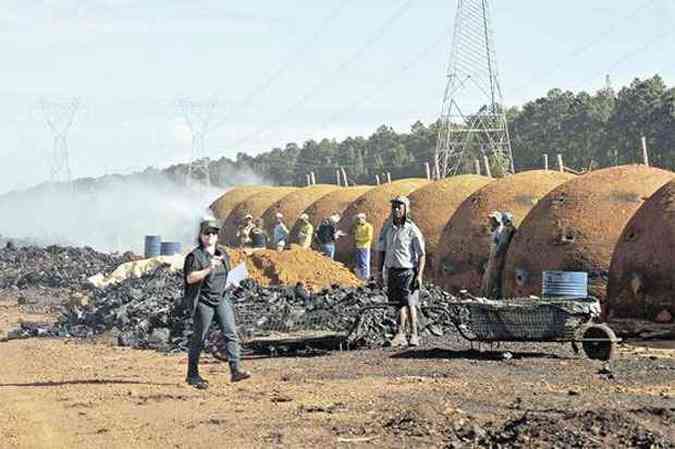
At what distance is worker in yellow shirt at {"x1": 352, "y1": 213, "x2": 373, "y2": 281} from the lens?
2445 centimetres

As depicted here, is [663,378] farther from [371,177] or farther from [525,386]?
[371,177]

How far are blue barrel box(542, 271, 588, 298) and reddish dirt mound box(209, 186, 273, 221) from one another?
1255 inches

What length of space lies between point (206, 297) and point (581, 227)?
351 inches

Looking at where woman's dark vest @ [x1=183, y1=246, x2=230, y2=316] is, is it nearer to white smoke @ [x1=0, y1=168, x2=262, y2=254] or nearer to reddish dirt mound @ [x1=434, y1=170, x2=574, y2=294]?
reddish dirt mound @ [x1=434, y1=170, x2=574, y2=294]

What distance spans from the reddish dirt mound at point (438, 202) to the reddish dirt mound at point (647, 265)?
9039 mm

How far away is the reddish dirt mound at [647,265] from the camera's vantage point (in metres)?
16.2

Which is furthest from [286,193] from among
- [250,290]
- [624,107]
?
[250,290]

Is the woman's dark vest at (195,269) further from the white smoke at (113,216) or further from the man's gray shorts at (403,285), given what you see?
the white smoke at (113,216)

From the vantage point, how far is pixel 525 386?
36.1ft

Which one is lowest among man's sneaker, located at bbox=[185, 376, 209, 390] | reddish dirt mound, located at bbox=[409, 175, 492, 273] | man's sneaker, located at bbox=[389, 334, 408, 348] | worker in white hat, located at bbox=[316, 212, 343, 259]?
man's sneaker, located at bbox=[185, 376, 209, 390]

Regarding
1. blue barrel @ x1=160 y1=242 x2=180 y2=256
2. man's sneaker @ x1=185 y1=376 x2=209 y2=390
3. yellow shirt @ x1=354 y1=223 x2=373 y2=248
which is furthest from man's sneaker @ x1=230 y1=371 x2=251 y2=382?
blue barrel @ x1=160 y1=242 x2=180 y2=256

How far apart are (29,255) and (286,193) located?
9.89 meters

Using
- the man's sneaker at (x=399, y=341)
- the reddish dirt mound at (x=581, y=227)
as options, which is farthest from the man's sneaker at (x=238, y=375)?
the reddish dirt mound at (x=581, y=227)

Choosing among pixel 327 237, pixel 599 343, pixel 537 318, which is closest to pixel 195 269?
pixel 537 318
